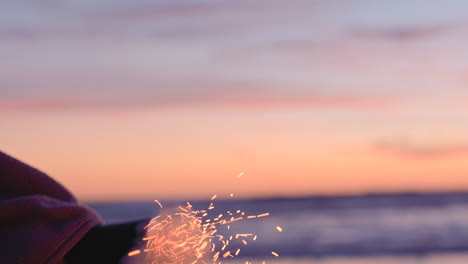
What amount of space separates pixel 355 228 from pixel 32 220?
37.7 feet

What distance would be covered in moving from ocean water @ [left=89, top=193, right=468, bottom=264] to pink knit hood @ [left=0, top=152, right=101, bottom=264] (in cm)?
410

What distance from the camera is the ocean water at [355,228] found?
9.02 m

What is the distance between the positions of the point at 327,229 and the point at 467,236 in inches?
97.7

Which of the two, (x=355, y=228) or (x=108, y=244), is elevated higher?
(x=355, y=228)

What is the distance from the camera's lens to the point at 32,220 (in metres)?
1.43

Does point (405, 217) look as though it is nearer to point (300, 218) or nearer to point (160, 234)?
point (300, 218)

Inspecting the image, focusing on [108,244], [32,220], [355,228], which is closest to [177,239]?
[108,244]

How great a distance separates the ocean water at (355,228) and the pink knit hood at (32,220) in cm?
410

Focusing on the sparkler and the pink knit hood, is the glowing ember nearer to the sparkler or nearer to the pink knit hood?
the sparkler

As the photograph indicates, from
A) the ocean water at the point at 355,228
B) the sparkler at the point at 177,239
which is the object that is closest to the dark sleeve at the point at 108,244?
the sparkler at the point at 177,239

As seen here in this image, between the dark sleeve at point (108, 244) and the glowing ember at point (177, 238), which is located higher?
the glowing ember at point (177, 238)

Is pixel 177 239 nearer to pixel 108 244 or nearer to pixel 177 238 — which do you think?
pixel 177 238

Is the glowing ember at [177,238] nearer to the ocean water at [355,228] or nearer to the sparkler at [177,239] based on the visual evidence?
the sparkler at [177,239]

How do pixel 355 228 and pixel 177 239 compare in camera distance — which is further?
pixel 355 228
